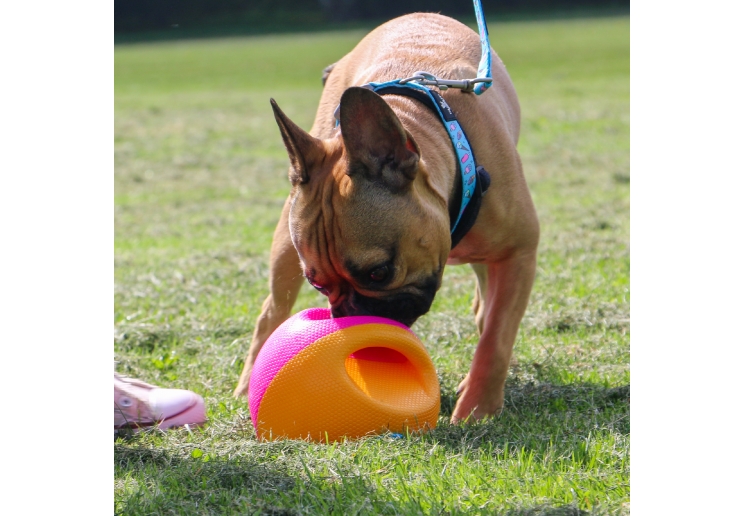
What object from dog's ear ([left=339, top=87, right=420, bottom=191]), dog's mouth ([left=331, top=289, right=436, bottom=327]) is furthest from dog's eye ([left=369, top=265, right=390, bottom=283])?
dog's ear ([left=339, top=87, right=420, bottom=191])

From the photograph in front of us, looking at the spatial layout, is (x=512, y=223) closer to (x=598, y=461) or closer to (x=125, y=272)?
(x=598, y=461)

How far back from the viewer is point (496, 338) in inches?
148

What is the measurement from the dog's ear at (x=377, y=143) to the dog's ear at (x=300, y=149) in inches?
7.8

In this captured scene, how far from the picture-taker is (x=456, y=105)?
3811 mm

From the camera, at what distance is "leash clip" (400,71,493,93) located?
3775mm

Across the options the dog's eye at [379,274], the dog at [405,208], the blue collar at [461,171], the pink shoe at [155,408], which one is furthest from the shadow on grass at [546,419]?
the pink shoe at [155,408]

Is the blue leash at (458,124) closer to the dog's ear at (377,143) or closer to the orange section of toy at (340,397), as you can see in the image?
the dog's ear at (377,143)

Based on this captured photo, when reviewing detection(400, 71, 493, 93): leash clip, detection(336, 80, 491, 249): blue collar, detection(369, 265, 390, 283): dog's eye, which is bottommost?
detection(369, 265, 390, 283): dog's eye

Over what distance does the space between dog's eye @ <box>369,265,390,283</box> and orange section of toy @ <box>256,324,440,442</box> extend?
0.17 meters

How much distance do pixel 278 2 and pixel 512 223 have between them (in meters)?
33.2

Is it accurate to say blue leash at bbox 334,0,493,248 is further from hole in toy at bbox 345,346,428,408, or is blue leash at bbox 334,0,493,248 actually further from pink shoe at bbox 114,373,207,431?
pink shoe at bbox 114,373,207,431

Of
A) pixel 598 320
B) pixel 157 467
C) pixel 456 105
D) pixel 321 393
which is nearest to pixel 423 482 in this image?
pixel 321 393

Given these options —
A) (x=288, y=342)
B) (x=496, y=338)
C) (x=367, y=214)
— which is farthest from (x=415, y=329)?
(x=367, y=214)

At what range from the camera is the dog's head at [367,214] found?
3.14 m
